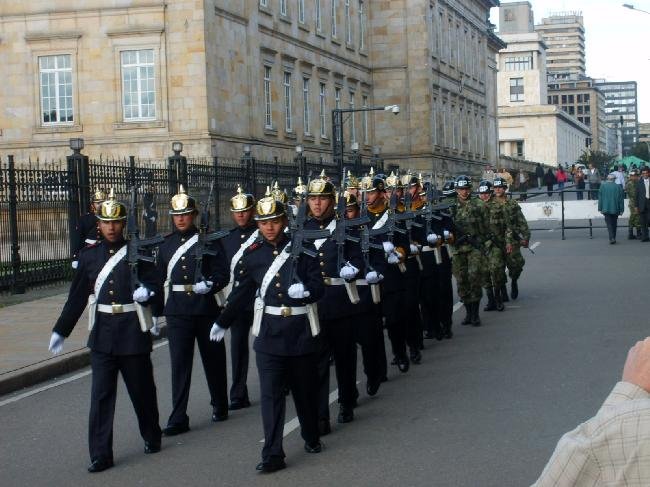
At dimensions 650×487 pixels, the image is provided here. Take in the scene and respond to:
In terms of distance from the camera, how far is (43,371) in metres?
13.0

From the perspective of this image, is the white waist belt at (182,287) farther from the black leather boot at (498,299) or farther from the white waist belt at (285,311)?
the black leather boot at (498,299)

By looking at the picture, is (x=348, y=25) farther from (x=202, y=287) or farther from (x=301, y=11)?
(x=202, y=287)

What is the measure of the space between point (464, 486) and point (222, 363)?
3.18 metres

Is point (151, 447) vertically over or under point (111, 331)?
under

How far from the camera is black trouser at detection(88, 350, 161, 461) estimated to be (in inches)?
341

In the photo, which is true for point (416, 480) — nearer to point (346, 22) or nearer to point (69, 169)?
point (69, 169)

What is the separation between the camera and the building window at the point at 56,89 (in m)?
41.4

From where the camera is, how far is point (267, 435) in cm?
834

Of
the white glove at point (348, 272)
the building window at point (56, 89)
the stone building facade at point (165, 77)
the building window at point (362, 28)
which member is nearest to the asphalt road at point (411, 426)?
the white glove at point (348, 272)

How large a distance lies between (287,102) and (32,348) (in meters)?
34.7

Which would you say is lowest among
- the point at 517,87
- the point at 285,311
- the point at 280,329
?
the point at 280,329

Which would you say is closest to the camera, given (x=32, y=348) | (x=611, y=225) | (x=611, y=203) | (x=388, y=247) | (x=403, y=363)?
(x=388, y=247)

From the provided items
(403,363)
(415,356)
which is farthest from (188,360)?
(415,356)

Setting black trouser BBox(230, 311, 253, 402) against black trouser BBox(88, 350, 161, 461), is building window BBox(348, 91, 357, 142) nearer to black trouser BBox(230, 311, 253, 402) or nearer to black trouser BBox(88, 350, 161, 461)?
black trouser BBox(230, 311, 253, 402)
